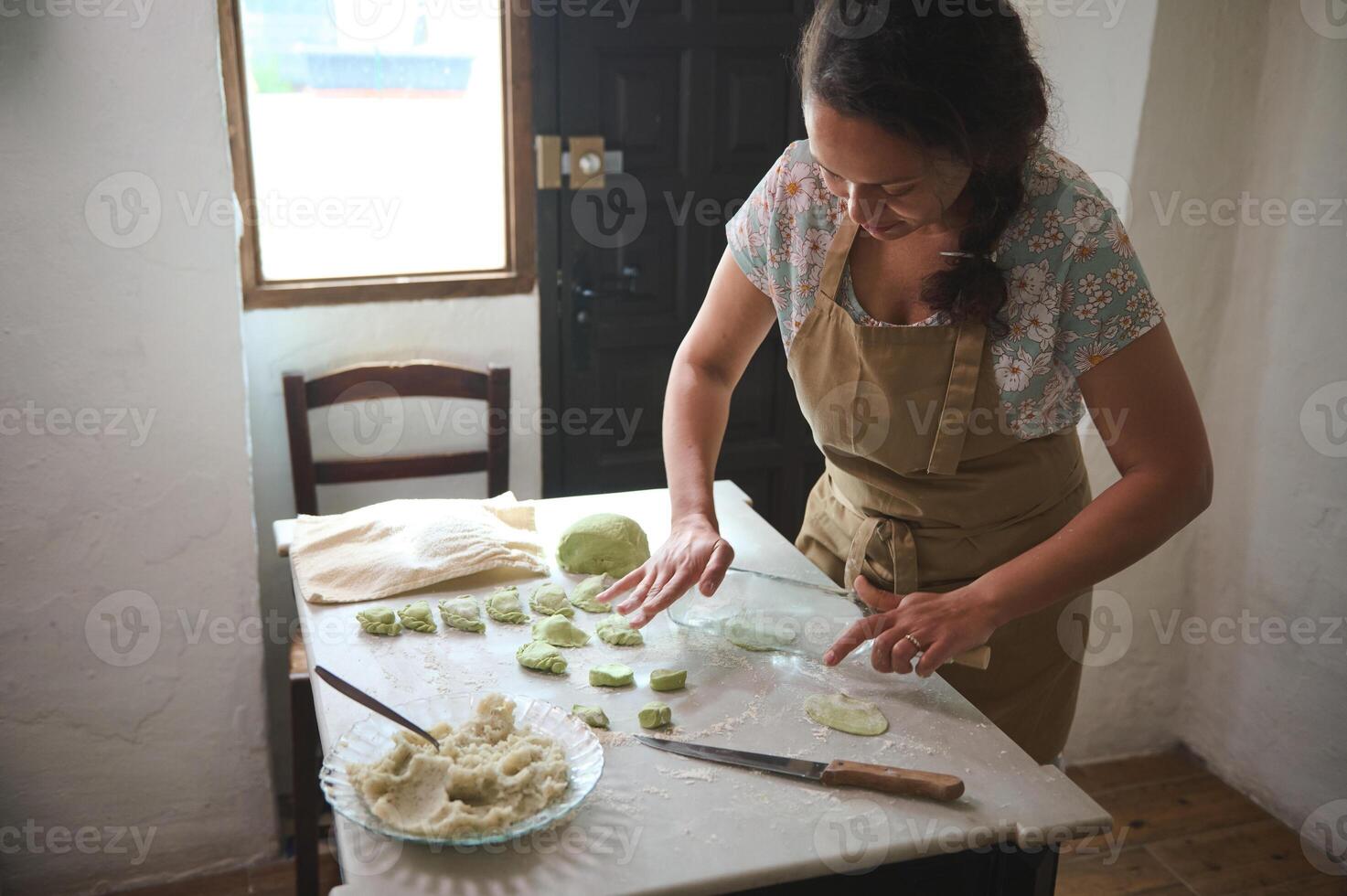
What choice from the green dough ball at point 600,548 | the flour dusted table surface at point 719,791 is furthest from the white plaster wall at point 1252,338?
the flour dusted table surface at point 719,791

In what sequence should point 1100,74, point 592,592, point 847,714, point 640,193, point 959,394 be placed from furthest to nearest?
1. point 640,193
2. point 1100,74
3. point 592,592
4. point 959,394
5. point 847,714

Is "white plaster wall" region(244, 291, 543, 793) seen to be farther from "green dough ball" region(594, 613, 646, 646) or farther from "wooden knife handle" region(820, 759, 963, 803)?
"wooden knife handle" region(820, 759, 963, 803)

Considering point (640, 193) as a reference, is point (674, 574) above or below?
below

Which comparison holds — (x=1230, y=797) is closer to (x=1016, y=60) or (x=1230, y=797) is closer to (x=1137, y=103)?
(x=1137, y=103)

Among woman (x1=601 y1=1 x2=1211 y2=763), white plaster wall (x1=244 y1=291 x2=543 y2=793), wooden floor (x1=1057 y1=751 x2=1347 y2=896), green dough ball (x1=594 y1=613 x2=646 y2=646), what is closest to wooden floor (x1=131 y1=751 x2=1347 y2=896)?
wooden floor (x1=1057 y1=751 x2=1347 y2=896)

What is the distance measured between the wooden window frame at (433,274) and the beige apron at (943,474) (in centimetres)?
133

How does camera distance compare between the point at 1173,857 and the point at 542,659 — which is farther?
the point at 1173,857

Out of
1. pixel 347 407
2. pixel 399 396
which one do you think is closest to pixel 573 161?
pixel 399 396

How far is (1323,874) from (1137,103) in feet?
6.14

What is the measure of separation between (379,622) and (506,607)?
0.18 m

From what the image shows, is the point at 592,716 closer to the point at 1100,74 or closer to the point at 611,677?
the point at 611,677

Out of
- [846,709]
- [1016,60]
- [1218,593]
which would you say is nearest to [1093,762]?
[1218,593]

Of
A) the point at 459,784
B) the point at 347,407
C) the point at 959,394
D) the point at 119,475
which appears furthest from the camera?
the point at 347,407

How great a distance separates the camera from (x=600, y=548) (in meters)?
1.75
